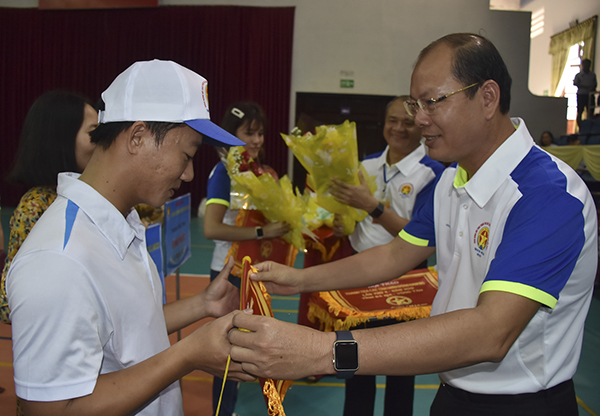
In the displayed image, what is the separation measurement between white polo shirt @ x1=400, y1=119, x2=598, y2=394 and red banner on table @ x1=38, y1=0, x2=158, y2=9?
1186 centimetres

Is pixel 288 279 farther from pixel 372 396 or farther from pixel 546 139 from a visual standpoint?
pixel 546 139

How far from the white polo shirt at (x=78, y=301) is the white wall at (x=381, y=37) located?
34.1ft

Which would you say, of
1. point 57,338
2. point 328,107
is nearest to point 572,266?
point 57,338

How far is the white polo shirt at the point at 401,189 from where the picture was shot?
2877 mm

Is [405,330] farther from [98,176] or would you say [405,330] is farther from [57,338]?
[98,176]

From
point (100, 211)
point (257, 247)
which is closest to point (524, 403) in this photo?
point (100, 211)

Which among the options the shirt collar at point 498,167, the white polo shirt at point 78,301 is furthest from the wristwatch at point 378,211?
the white polo shirt at point 78,301

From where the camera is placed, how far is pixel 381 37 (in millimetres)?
10859

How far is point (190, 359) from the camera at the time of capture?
1111 millimetres

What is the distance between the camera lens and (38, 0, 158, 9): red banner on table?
36.9ft

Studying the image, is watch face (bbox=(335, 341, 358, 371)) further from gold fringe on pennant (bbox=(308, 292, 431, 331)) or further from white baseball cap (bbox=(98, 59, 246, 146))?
gold fringe on pennant (bbox=(308, 292, 431, 331))

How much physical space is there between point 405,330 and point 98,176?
0.92m

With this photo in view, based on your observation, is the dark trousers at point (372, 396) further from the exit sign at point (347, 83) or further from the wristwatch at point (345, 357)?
the exit sign at point (347, 83)

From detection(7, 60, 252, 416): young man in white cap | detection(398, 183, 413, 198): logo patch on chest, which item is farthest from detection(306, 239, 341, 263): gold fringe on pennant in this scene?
detection(7, 60, 252, 416): young man in white cap
